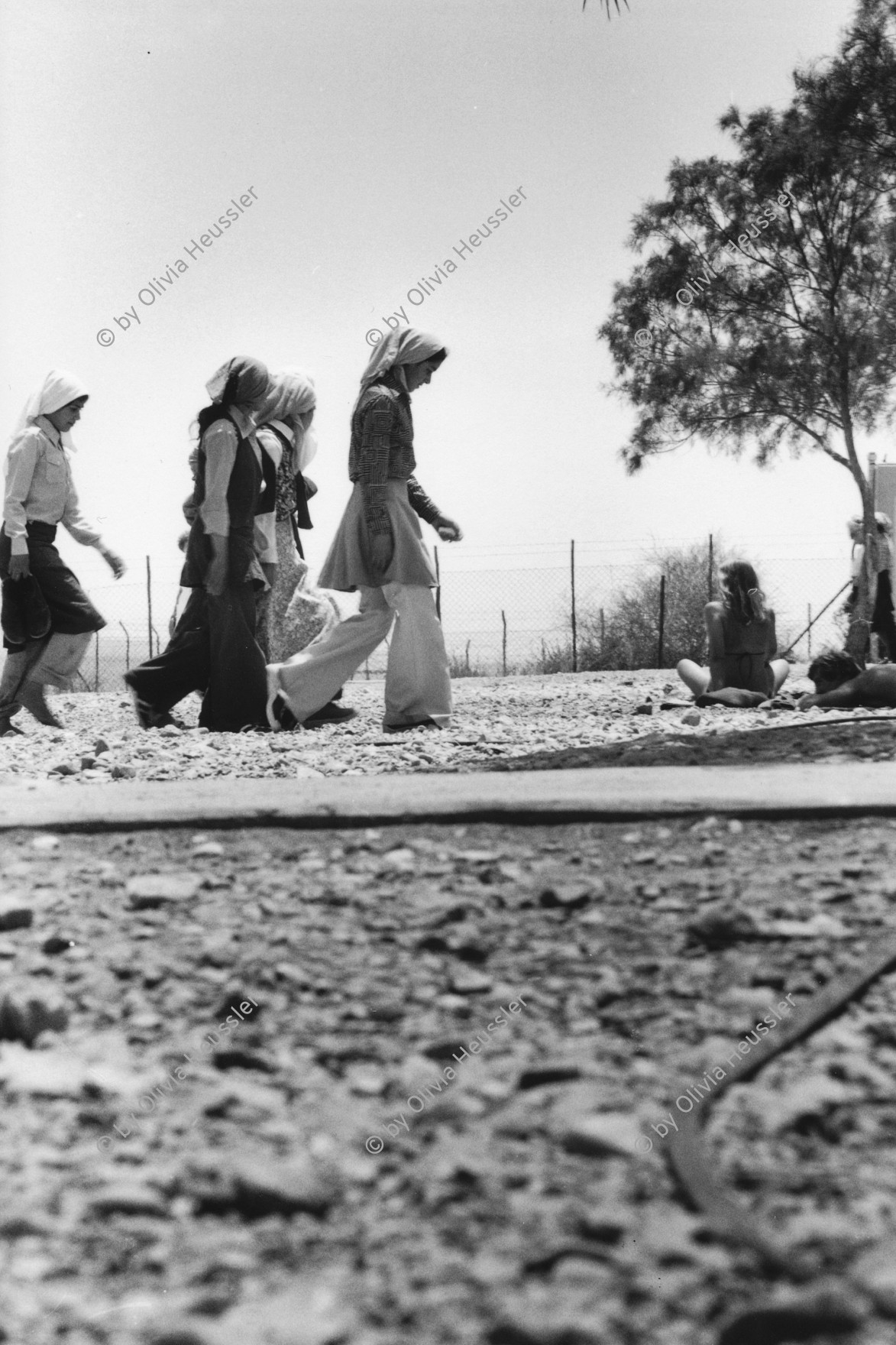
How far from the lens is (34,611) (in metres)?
7.15

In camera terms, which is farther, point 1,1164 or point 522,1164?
point 1,1164

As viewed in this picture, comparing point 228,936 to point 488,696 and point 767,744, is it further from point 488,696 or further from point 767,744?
point 488,696

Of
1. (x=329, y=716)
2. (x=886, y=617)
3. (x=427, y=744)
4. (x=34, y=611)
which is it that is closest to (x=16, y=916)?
(x=427, y=744)

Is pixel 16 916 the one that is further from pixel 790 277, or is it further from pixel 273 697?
pixel 790 277

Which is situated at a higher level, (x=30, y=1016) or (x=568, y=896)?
(x=568, y=896)

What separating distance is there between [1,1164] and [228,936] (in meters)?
0.86

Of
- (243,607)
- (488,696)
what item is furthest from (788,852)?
(488,696)

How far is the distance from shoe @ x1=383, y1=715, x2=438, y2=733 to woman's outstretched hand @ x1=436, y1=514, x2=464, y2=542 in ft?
2.78

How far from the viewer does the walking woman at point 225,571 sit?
6527mm

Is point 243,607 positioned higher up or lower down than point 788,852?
higher up

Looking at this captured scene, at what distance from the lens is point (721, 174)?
62.9 feet

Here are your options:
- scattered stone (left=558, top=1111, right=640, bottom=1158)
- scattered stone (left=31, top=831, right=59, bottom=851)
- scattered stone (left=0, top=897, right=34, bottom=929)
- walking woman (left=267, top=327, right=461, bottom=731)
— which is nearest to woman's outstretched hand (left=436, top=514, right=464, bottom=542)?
walking woman (left=267, top=327, right=461, bottom=731)

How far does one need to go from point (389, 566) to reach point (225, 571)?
0.78 meters

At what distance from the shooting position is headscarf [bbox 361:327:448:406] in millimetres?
6402
